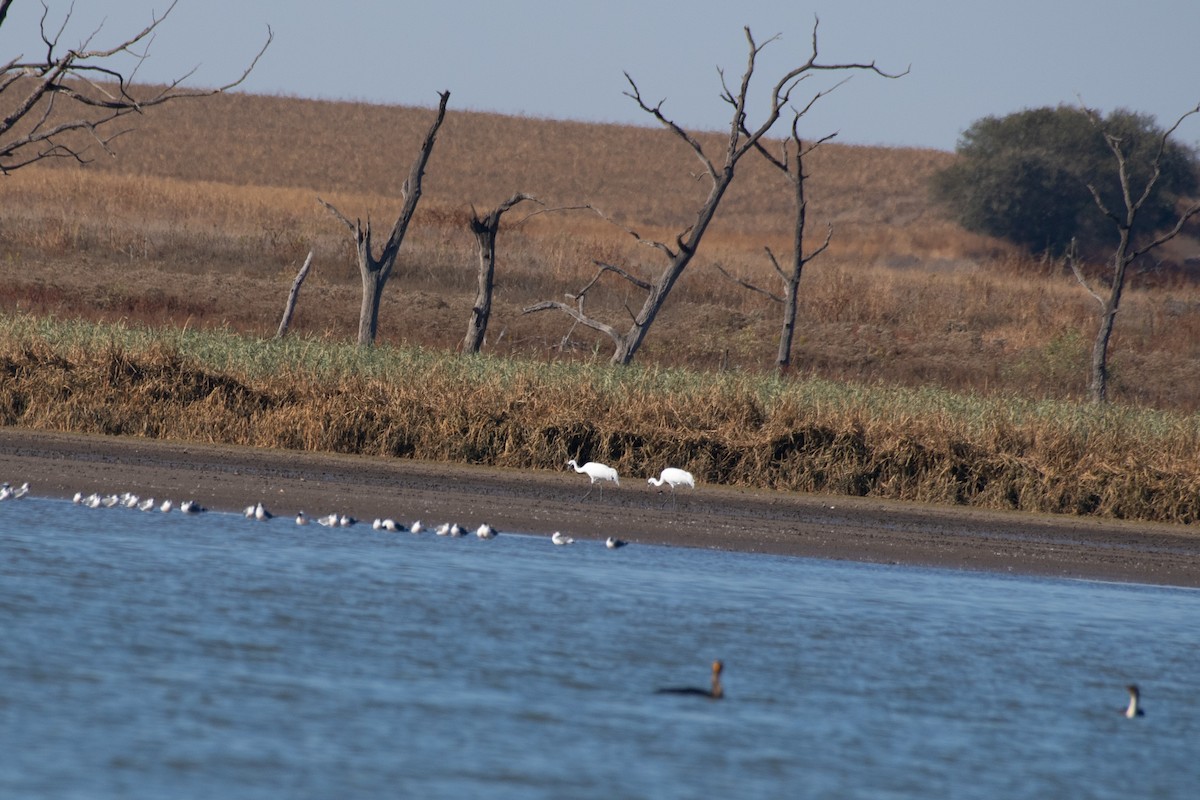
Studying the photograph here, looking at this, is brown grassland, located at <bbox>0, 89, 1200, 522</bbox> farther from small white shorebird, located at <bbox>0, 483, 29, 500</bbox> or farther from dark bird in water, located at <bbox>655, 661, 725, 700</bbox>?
dark bird in water, located at <bbox>655, 661, 725, 700</bbox>

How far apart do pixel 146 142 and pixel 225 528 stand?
6353 cm

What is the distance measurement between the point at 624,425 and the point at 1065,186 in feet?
156

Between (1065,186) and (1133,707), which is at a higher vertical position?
(1065,186)

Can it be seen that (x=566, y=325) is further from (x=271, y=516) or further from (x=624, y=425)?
(x=271, y=516)

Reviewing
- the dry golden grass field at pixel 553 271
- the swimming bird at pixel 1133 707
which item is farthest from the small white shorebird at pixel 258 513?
the dry golden grass field at pixel 553 271

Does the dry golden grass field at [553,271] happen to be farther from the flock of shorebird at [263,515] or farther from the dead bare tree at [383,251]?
the flock of shorebird at [263,515]

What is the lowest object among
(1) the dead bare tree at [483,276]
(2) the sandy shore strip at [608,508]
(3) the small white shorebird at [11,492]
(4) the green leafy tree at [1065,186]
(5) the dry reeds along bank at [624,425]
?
(3) the small white shorebird at [11,492]

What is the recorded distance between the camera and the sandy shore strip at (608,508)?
13.9 m

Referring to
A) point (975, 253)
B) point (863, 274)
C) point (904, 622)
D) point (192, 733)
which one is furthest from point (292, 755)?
point (975, 253)

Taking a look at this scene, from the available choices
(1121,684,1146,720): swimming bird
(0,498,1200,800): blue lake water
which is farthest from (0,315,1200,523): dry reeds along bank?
(1121,684,1146,720): swimming bird

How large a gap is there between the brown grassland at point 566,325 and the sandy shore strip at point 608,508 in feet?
2.20

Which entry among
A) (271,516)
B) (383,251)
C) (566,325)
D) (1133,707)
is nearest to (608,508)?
(271,516)

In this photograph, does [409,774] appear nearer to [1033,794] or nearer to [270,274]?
[1033,794]

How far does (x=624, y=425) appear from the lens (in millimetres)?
17234
